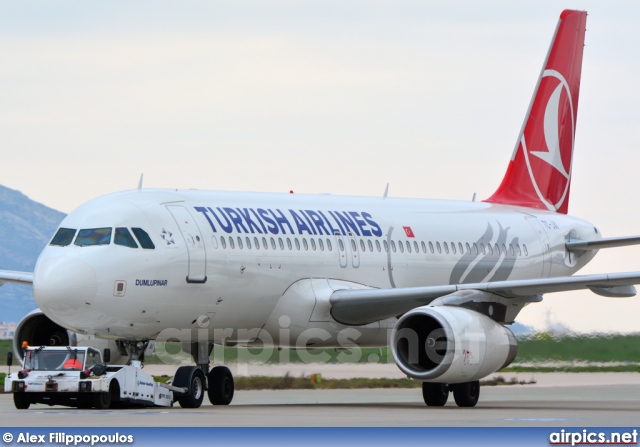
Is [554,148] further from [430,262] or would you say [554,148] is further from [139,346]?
[139,346]

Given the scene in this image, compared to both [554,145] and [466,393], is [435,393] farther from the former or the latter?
[554,145]

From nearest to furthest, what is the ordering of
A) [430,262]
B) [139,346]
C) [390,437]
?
[390,437] < [139,346] < [430,262]

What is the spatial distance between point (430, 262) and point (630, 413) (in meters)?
7.91

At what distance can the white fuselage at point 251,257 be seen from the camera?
25.0 meters

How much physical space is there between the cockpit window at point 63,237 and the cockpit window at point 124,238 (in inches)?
31.2

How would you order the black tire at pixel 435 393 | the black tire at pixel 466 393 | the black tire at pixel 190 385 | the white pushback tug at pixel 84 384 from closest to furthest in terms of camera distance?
the white pushback tug at pixel 84 384, the black tire at pixel 190 385, the black tire at pixel 466 393, the black tire at pixel 435 393

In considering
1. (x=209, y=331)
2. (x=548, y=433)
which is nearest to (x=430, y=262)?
(x=209, y=331)

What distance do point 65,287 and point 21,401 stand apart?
7.09 feet

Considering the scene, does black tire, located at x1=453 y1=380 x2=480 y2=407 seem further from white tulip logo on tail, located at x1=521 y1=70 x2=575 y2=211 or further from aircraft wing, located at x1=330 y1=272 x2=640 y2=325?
white tulip logo on tail, located at x1=521 y1=70 x2=575 y2=211

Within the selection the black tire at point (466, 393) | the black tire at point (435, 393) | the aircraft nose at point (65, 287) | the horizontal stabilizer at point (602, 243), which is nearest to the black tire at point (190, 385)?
the aircraft nose at point (65, 287)

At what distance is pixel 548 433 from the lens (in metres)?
18.8

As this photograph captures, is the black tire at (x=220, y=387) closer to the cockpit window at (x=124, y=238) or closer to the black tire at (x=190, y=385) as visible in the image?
the black tire at (x=190, y=385)

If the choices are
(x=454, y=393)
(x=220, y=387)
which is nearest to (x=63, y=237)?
(x=220, y=387)

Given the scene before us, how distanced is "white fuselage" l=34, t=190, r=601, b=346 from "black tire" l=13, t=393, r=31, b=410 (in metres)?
1.42
